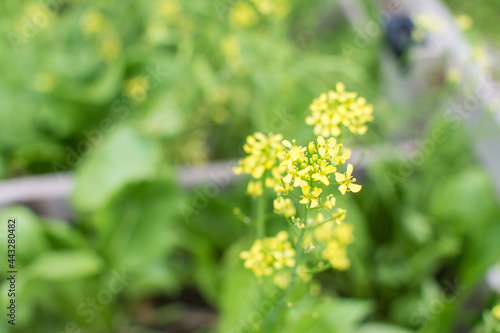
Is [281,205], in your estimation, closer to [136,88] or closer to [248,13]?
[136,88]

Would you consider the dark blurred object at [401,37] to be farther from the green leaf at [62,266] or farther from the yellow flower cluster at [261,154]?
the green leaf at [62,266]

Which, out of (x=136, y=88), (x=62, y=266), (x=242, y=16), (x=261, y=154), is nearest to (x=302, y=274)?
(x=261, y=154)

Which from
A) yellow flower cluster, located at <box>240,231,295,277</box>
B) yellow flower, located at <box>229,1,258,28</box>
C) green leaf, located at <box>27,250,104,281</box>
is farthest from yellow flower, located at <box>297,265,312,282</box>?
yellow flower, located at <box>229,1,258,28</box>

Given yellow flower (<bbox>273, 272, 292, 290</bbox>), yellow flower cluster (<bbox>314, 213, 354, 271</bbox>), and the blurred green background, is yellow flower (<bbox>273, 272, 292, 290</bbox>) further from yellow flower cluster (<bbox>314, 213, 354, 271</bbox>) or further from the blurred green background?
the blurred green background

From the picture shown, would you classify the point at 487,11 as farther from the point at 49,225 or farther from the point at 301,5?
the point at 49,225

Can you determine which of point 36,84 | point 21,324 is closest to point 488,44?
point 36,84

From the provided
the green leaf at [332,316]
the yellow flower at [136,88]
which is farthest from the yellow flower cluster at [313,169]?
the yellow flower at [136,88]
